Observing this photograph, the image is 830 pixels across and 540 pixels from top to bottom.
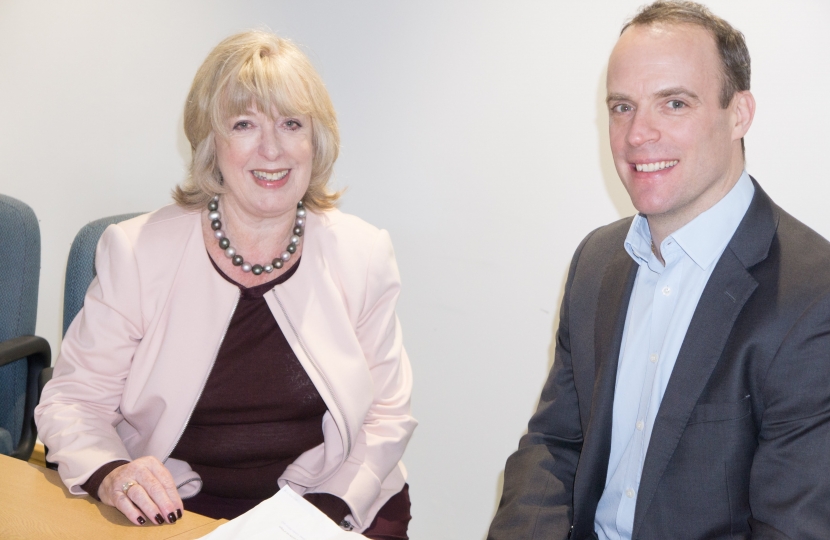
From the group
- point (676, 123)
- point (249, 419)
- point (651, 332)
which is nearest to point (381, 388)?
point (249, 419)

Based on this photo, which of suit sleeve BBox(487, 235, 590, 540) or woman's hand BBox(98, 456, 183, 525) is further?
suit sleeve BBox(487, 235, 590, 540)

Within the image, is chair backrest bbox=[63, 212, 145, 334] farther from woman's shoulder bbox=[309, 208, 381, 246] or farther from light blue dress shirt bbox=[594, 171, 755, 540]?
light blue dress shirt bbox=[594, 171, 755, 540]

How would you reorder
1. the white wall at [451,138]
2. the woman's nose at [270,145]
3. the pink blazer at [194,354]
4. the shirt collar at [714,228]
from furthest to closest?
the white wall at [451,138] < the woman's nose at [270,145] < the pink blazer at [194,354] < the shirt collar at [714,228]

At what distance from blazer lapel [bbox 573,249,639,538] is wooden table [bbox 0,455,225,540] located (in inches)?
28.4

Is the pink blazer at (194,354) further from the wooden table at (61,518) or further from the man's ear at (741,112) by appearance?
the man's ear at (741,112)

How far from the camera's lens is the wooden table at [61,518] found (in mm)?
1285

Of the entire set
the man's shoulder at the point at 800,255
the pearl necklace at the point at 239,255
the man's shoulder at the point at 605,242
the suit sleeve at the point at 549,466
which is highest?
the man's shoulder at the point at 800,255

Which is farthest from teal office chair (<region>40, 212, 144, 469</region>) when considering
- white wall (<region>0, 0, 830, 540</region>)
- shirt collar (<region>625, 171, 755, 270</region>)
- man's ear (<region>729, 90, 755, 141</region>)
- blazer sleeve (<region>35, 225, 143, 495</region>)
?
man's ear (<region>729, 90, 755, 141</region>)

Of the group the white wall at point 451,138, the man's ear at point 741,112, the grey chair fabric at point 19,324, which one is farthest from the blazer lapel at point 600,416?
the grey chair fabric at point 19,324

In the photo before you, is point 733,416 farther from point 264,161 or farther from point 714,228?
point 264,161

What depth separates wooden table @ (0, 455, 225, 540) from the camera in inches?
50.6

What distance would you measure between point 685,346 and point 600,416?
9.4 inches

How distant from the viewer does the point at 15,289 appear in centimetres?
230

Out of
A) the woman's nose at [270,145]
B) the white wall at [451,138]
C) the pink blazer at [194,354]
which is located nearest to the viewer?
the pink blazer at [194,354]
